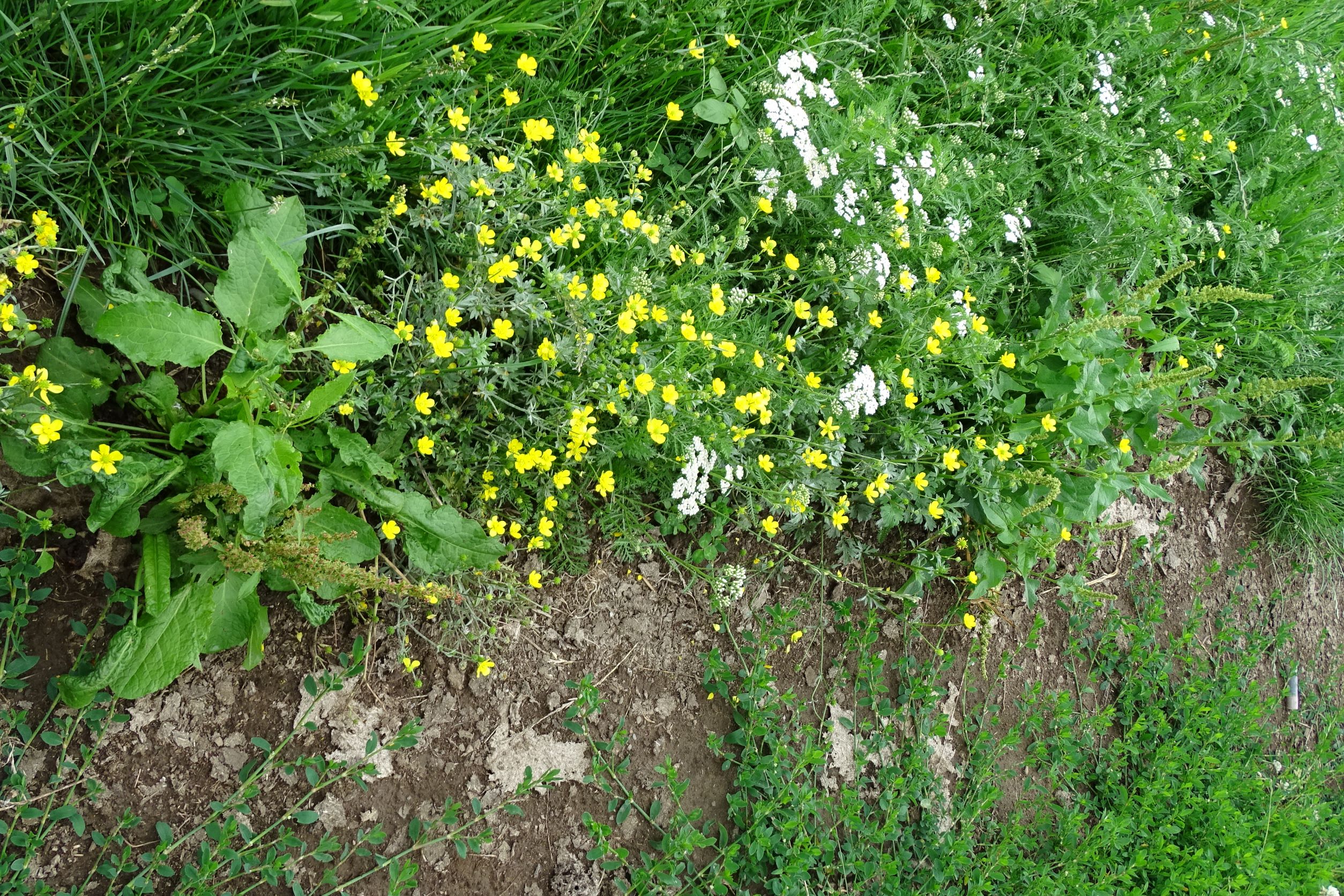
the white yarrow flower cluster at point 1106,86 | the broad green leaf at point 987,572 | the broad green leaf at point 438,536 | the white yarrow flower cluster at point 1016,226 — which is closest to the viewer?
the broad green leaf at point 438,536

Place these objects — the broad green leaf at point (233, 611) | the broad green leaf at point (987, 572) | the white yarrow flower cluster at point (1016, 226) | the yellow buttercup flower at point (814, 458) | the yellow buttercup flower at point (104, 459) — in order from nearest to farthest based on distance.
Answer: the yellow buttercup flower at point (104, 459)
the broad green leaf at point (233, 611)
the yellow buttercup flower at point (814, 458)
the white yarrow flower cluster at point (1016, 226)
the broad green leaf at point (987, 572)

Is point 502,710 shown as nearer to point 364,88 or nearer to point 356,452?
point 356,452

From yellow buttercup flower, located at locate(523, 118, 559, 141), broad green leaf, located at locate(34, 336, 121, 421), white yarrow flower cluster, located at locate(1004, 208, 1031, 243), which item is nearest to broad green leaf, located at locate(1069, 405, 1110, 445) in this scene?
white yarrow flower cluster, located at locate(1004, 208, 1031, 243)

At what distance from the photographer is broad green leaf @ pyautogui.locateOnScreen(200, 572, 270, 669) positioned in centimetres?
197

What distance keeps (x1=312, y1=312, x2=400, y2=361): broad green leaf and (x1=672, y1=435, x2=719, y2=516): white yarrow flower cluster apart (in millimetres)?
847

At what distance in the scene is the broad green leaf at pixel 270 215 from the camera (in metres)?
2.04

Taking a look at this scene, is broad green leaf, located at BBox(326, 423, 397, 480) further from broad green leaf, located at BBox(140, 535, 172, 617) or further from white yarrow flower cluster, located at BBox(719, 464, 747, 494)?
white yarrow flower cluster, located at BBox(719, 464, 747, 494)

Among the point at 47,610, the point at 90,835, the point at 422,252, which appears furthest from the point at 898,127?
the point at 90,835

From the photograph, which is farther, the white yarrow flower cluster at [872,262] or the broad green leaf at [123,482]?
the white yarrow flower cluster at [872,262]

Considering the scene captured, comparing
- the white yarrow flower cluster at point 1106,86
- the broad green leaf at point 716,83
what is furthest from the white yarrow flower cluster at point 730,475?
the white yarrow flower cluster at point 1106,86

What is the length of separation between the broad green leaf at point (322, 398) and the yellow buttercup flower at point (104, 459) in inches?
13.7

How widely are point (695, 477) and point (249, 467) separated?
1.14 metres

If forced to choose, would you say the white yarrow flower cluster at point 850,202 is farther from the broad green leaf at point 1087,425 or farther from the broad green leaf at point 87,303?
the broad green leaf at point 87,303

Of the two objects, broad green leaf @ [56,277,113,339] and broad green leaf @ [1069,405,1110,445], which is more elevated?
broad green leaf @ [56,277,113,339]
